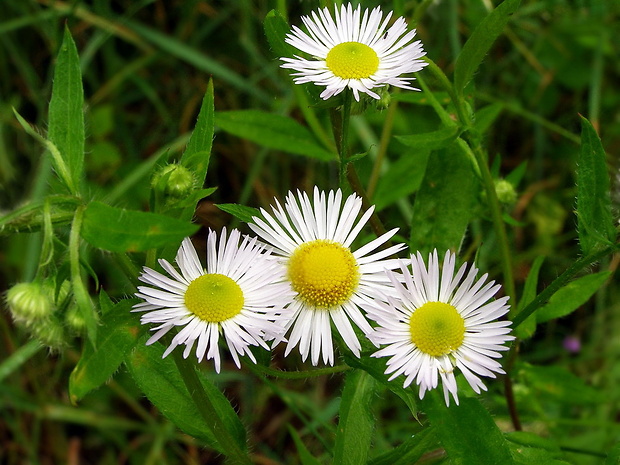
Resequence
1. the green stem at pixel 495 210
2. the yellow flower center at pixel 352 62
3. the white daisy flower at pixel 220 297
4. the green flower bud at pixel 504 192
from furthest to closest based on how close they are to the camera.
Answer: the green flower bud at pixel 504 192 → the green stem at pixel 495 210 → the yellow flower center at pixel 352 62 → the white daisy flower at pixel 220 297

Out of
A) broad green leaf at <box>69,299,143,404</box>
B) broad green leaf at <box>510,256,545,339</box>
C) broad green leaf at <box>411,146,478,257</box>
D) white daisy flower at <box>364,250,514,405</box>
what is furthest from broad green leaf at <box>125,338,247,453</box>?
broad green leaf at <box>510,256,545,339</box>

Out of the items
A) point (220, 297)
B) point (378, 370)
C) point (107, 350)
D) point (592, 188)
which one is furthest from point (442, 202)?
point (107, 350)

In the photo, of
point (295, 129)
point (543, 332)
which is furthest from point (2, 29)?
point (543, 332)

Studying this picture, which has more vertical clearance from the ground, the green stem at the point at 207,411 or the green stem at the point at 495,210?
the green stem at the point at 495,210

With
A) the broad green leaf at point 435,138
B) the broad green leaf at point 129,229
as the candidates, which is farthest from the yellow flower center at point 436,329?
the broad green leaf at point 129,229

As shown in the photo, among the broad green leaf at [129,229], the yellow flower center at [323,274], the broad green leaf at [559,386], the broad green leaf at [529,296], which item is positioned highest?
the broad green leaf at [529,296]

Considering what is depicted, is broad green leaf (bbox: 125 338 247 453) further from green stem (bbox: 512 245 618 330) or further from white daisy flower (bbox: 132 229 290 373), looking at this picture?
green stem (bbox: 512 245 618 330)

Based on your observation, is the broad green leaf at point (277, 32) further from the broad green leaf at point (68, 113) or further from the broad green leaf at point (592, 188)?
the broad green leaf at point (592, 188)
